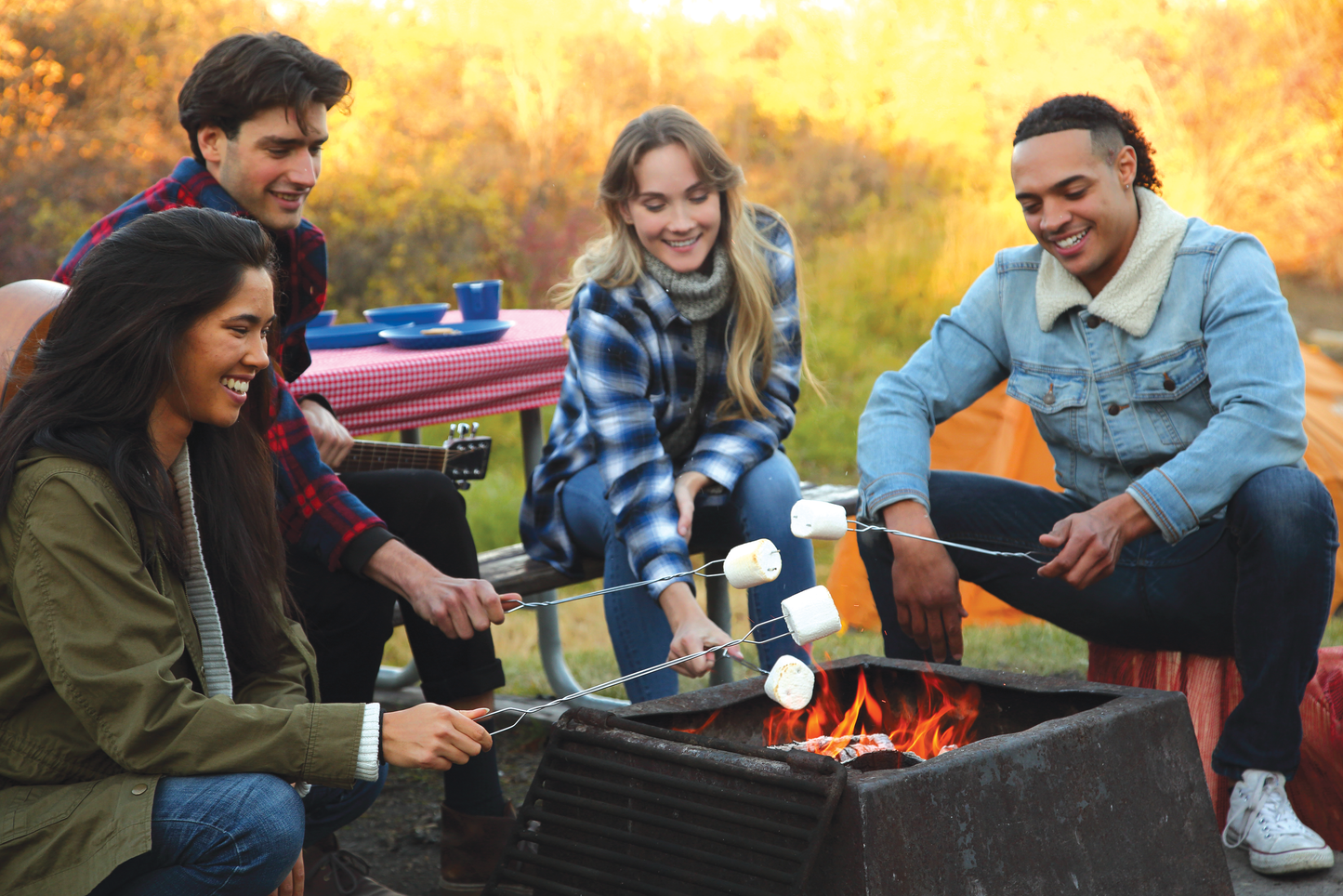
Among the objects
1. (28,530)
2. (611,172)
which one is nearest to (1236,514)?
(611,172)

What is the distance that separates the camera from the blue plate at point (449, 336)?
3.76 m

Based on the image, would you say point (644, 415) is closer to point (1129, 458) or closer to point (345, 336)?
point (1129, 458)

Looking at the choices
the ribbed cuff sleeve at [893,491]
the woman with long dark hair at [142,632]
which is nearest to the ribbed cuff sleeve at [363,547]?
the woman with long dark hair at [142,632]

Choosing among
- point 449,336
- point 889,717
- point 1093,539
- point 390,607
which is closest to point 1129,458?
point 1093,539

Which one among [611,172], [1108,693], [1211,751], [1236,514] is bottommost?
[1211,751]

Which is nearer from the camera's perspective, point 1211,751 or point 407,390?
point 1211,751

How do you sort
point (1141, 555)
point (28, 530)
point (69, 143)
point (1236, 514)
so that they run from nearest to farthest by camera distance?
point (28, 530) < point (1236, 514) < point (1141, 555) < point (69, 143)

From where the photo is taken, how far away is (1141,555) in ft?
9.17

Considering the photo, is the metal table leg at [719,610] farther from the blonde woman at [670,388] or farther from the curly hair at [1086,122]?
the curly hair at [1086,122]

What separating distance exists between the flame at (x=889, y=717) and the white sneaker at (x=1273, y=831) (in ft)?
2.34

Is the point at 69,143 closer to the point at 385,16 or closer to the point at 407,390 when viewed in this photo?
the point at 385,16

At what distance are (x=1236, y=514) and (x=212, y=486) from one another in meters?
2.08

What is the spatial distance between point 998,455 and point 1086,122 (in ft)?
7.99

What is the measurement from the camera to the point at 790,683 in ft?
7.10
